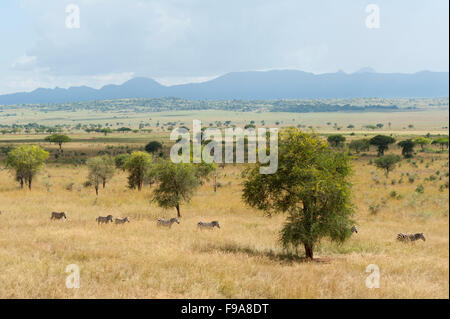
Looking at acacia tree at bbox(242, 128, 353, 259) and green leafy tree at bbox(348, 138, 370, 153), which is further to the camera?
green leafy tree at bbox(348, 138, 370, 153)

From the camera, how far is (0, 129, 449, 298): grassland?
12711 millimetres

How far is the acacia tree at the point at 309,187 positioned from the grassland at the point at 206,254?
1673mm

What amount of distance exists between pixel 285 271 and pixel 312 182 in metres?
4.79

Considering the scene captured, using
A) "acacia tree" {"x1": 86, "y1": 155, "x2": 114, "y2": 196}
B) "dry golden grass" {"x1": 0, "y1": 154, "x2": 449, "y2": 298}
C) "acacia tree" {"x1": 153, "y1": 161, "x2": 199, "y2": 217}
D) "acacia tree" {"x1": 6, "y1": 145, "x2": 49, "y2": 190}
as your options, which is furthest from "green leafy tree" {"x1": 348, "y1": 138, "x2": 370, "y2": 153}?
"acacia tree" {"x1": 6, "y1": 145, "x2": 49, "y2": 190}

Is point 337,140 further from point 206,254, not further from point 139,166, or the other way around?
point 206,254

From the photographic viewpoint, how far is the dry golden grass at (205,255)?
12.7m

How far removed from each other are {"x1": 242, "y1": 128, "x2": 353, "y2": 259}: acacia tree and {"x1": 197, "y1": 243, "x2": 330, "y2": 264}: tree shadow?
Result: 0.79 m

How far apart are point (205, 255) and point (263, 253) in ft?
12.8

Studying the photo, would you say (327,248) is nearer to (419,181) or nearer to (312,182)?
(312,182)

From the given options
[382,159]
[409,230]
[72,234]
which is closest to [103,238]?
[72,234]

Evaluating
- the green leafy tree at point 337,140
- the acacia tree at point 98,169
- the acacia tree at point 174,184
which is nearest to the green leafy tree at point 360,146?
the green leafy tree at point 337,140

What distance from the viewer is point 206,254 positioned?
18.3m

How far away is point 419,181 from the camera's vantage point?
5581 cm

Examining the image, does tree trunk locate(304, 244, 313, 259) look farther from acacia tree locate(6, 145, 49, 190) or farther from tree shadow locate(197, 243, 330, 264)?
acacia tree locate(6, 145, 49, 190)
